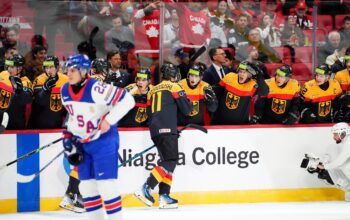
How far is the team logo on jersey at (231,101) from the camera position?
25.2ft

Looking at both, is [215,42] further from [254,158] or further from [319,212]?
[319,212]

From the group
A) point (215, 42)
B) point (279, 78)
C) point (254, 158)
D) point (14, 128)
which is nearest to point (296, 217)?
point (254, 158)

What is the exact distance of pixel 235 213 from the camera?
7070 mm

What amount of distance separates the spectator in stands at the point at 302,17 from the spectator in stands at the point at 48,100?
2573 mm

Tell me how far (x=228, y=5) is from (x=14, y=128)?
8.36ft

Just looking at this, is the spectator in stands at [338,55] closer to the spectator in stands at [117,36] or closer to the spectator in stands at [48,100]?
the spectator in stands at [117,36]

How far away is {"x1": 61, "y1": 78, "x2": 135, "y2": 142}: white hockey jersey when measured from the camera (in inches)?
220

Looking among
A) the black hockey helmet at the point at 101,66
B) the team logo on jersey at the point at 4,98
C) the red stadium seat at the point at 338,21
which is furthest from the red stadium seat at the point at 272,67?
the team logo on jersey at the point at 4,98

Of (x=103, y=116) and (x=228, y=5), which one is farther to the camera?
(x=228, y=5)

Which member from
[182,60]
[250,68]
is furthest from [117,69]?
[250,68]

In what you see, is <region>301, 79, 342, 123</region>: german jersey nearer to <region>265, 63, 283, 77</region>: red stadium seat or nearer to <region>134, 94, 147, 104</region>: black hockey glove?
<region>265, 63, 283, 77</region>: red stadium seat

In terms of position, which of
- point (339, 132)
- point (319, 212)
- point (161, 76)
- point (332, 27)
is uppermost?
point (332, 27)

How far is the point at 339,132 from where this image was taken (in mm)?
7562

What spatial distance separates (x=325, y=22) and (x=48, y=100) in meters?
3.11
